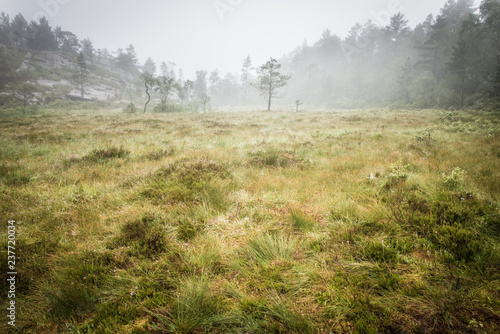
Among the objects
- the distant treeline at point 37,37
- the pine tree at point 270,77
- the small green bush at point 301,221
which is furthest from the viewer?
the distant treeline at point 37,37

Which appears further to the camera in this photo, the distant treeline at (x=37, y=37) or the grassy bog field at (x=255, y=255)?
the distant treeline at (x=37, y=37)

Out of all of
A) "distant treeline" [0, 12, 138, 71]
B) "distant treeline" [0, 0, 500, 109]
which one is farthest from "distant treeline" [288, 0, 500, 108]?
"distant treeline" [0, 12, 138, 71]

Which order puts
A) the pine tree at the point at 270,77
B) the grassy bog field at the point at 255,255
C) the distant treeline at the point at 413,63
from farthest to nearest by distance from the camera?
the pine tree at the point at 270,77
the distant treeline at the point at 413,63
the grassy bog field at the point at 255,255

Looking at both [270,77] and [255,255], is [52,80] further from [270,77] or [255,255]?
[255,255]

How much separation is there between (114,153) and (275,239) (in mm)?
7168

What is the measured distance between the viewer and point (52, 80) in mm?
52812

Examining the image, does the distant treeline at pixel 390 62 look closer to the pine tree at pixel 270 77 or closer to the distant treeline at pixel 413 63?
the distant treeline at pixel 413 63

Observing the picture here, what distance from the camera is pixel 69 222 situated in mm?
3182

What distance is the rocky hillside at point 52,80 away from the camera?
134ft

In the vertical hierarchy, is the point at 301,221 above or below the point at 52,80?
below

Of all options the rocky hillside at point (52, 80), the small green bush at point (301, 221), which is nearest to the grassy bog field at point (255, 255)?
the small green bush at point (301, 221)

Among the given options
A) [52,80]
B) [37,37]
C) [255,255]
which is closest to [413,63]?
[255,255]

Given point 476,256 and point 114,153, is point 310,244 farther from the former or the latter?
point 114,153

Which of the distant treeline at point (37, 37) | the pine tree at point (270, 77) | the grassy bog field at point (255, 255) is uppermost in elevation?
the distant treeline at point (37, 37)
